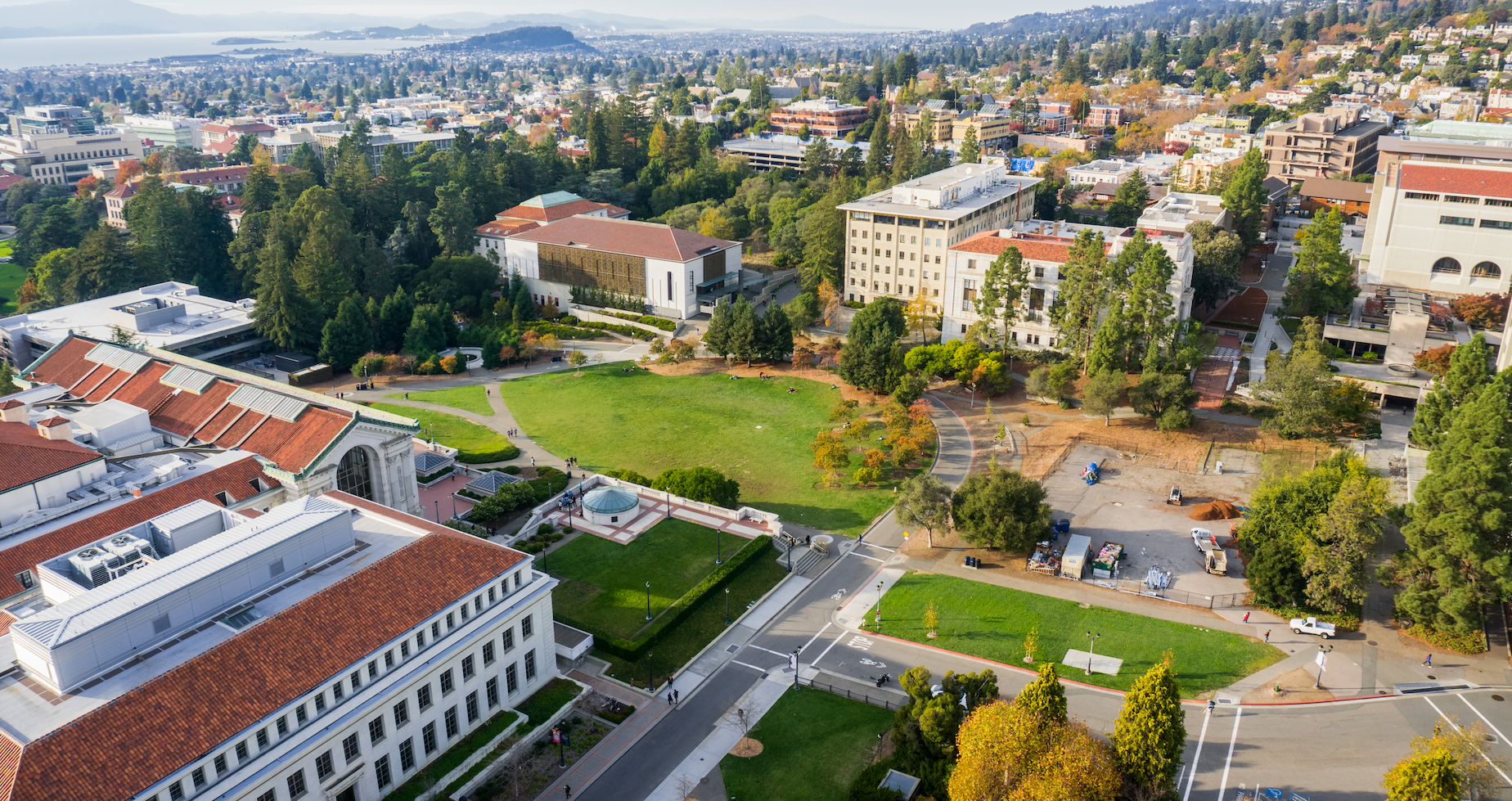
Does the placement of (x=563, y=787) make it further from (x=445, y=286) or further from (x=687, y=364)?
(x=445, y=286)

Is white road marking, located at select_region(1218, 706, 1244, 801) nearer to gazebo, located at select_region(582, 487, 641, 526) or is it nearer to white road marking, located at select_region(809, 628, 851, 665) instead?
white road marking, located at select_region(809, 628, 851, 665)

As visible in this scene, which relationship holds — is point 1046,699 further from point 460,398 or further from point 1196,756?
point 460,398

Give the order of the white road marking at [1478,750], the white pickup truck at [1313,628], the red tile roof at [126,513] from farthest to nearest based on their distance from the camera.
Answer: the white pickup truck at [1313,628] < the red tile roof at [126,513] < the white road marking at [1478,750]

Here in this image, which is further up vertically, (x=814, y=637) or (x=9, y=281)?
(x=9, y=281)

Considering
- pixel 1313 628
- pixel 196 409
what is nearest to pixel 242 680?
pixel 196 409

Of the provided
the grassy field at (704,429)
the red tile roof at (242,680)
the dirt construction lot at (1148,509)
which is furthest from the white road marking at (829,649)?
the dirt construction lot at (1148,509)

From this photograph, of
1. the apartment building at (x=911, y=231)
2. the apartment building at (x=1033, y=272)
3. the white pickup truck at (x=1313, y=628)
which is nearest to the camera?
the white pickup truck at (x=1313, y=628)

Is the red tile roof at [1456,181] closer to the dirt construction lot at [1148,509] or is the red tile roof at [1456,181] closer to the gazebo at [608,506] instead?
the dirt construction lot at [1148,509]
